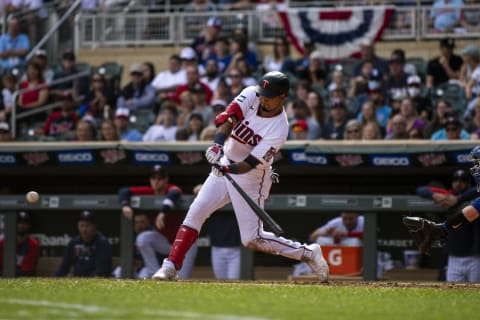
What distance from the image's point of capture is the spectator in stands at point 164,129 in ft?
42.6

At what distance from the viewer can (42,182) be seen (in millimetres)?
13406

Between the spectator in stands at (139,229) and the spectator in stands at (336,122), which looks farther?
the spectator in stands at (336,122)

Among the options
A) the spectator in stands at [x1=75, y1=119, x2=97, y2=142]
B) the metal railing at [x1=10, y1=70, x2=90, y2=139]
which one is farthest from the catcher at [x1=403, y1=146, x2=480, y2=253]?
the metal railing at [x1=10, y1=70, x2=90, y2=139]

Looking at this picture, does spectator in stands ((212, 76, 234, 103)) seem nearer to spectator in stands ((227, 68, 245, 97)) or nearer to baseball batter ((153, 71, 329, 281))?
spectator in stands ((227, 68, 245, 97))

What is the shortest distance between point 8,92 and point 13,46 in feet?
4.57

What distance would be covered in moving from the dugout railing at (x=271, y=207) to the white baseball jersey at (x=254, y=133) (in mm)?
2231

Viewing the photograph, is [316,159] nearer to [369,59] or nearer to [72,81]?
[369,59]

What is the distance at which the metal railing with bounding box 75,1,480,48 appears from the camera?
1502 centimetres

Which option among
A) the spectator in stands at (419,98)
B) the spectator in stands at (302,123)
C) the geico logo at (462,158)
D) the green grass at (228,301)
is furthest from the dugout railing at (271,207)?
the green grass at (228,301)

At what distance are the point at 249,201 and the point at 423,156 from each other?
3.20 meters

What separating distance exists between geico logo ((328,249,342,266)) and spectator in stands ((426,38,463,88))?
3.26m

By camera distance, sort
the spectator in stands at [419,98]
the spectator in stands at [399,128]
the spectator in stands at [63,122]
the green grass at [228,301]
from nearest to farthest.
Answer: the green grass at [228,301] → the spectator in stands at [399,128] → the spectator in stands at [419,98] → the spectator in stands at [63,122]

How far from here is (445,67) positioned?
13477 millimetres

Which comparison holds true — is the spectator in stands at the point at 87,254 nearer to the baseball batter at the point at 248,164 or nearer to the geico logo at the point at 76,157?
the geico logo at the point at 76,157
